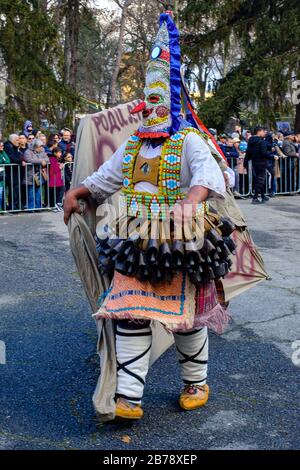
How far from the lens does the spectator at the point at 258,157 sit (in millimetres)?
13734

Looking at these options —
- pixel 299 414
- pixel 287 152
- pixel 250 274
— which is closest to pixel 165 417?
pixel 299 414

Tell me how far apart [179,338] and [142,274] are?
54 cm

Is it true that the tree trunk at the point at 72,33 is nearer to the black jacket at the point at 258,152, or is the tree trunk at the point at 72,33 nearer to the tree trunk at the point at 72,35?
the tree trunk at the point at 72,35

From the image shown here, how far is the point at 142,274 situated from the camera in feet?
11.1

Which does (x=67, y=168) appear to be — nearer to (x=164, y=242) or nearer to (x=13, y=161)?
(x=13, y=161)

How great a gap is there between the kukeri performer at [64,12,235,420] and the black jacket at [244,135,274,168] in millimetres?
10137

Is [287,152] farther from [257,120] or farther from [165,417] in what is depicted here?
[165,417]

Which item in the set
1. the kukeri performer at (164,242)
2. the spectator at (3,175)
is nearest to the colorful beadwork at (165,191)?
the kukeri performer at (164,242)

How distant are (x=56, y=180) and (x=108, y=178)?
8.98 meters

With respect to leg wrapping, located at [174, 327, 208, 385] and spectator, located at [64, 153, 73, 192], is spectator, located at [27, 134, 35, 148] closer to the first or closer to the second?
spectator, located at [64, 153, 73, 192]

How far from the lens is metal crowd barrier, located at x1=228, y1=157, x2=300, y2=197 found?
14.7 m

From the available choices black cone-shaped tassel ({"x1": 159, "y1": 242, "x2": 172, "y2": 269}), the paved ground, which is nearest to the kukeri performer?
black cone-shaped tassel ({"x1": 159, "y1": 242, "x2": 172, "y2": 269})

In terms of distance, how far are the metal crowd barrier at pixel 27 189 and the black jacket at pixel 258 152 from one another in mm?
3656
